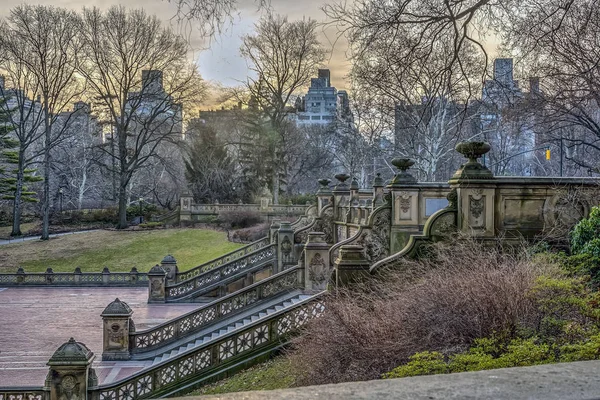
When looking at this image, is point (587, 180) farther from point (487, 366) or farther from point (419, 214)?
point (487, 366)

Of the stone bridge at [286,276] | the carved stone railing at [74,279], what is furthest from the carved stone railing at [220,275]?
the carved stone railing at [74,279]

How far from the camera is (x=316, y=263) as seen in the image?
1469 centimetres

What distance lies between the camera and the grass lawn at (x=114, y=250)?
3077 cm

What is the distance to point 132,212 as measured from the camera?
45781mm

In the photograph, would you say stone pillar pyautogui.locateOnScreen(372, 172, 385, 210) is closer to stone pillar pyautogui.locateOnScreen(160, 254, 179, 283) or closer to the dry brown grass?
the dry brown grass

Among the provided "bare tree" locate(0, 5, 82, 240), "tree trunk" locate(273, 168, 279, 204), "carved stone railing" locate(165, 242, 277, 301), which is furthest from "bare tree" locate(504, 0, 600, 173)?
"bare tree" locate(0, 5, 82, 240)

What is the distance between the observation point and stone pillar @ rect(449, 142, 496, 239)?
34.6 feet

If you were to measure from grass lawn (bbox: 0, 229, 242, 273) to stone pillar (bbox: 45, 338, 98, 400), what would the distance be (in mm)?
19983

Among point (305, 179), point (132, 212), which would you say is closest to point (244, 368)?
point (132, 212)

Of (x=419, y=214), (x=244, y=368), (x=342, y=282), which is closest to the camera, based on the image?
(x=342, y=282)

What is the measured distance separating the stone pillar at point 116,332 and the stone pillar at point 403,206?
762cm

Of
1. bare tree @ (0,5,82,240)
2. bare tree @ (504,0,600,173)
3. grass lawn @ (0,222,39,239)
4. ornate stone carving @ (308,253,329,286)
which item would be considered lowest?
grass lawn @ (0,222,39,239)

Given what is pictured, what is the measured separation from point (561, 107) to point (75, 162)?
162 ft

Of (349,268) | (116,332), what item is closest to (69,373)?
(116,332)
